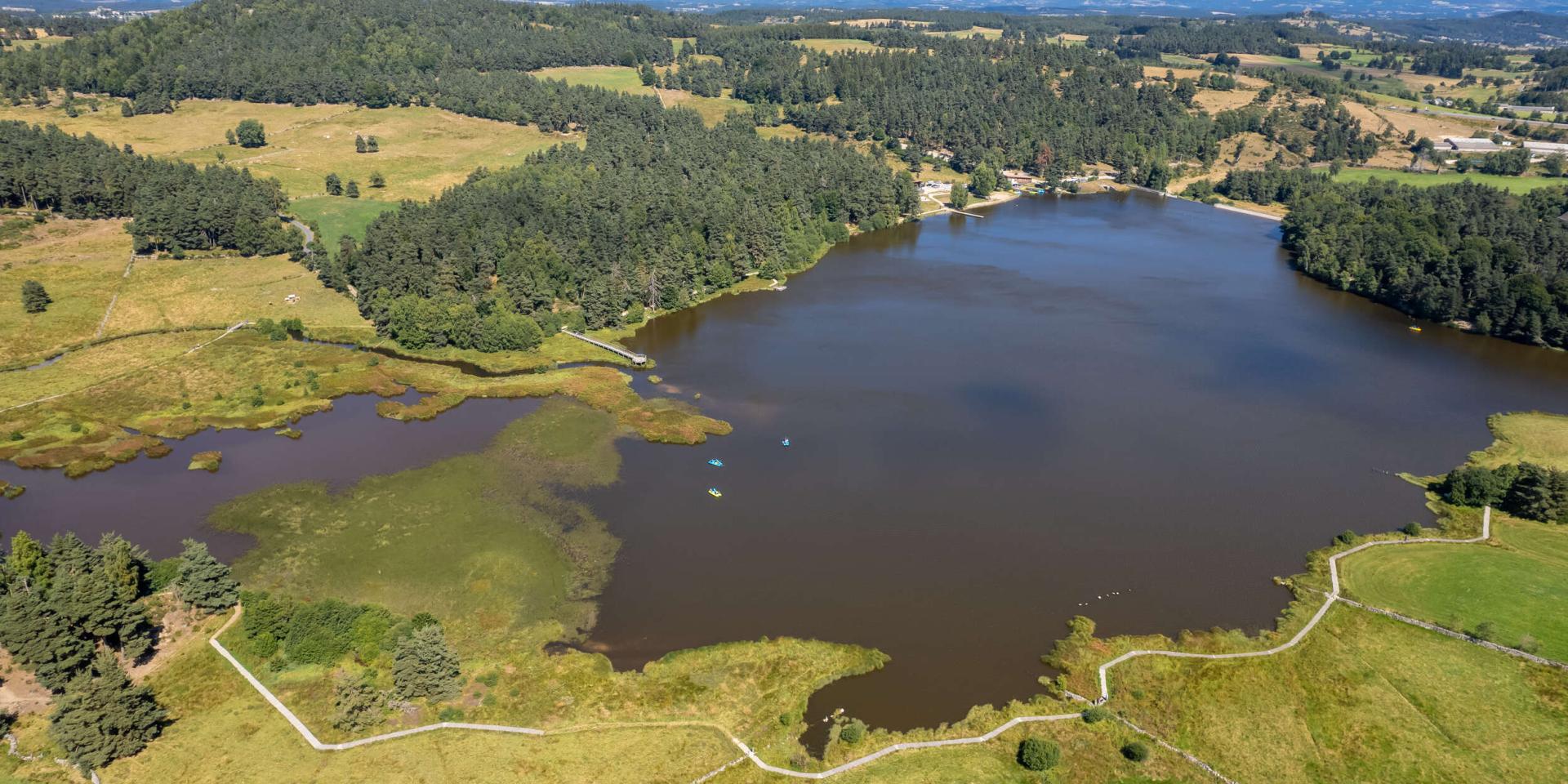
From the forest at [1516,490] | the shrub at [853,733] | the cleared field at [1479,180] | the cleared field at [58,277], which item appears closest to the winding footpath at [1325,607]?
the forest at [1516,490]

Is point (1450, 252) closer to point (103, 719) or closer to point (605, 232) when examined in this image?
point (605, 232)

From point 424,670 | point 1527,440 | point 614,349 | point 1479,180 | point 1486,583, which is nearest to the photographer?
point 424,670

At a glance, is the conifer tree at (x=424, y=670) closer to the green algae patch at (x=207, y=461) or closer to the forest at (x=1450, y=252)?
the green algae patch at (x=207, y=461)

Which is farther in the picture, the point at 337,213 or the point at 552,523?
the point at 337,213

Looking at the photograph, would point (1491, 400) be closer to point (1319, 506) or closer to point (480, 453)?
point (1319, 506)

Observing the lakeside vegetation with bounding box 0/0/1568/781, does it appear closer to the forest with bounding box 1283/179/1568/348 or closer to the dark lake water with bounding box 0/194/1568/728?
the forest with bounding box 1283/179/1568/348

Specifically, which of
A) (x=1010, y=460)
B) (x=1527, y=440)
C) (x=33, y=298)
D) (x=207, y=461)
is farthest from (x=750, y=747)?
(x=33, y=298)
